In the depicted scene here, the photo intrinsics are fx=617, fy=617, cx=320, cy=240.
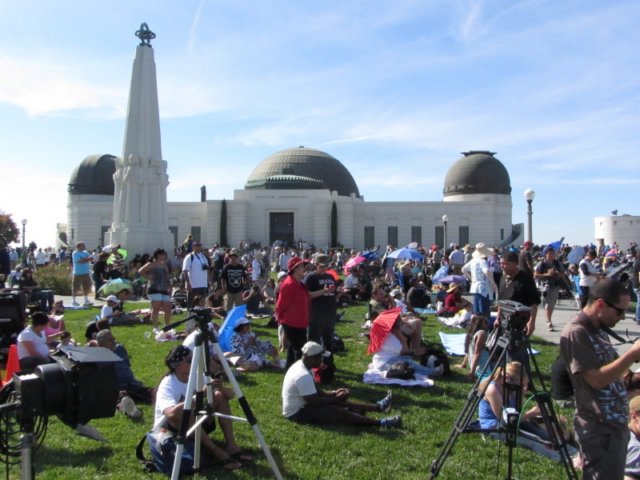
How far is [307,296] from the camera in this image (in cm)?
808

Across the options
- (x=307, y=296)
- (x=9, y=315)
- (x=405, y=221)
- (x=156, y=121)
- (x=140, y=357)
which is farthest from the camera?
(x=405, y=221)

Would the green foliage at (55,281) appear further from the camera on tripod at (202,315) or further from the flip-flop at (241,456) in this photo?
the camera on tripod at (202,315)

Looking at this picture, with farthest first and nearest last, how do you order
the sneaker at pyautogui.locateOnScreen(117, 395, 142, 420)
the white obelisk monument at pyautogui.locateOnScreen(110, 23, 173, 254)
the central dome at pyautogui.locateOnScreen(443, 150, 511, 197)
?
the central dome at pyautogui.locateOnScreen(443, 150, 511, 197) < the white obelisk monument at pyautogui.locateOnScreen(110, 23, 173, 254) < the sneaker at pyautogui.locateOnScreen(117, 395, 142, 420)

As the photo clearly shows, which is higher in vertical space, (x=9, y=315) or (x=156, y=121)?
(x=156, y=121)

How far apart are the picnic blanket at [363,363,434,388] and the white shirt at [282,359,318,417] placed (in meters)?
1.77

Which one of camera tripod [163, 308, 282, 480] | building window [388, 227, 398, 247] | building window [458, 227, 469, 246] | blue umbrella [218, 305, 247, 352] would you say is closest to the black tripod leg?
camera tripod [163, 308, 282, 480]

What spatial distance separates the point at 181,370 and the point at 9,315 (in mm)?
2791

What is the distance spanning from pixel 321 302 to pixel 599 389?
5.40m

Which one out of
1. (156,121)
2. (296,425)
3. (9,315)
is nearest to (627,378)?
(296,425)

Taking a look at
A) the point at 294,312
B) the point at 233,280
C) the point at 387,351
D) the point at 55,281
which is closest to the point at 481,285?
the point at 387,351

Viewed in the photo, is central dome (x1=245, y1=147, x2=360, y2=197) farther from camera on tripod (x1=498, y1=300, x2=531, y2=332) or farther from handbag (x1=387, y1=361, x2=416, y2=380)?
camera on tripod (x1=498, y1=300, x2=531, y2=332)

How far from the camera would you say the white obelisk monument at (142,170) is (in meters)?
25.6

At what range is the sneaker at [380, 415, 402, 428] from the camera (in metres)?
6.10

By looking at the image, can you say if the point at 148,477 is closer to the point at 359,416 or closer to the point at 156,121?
the point at 359,416
